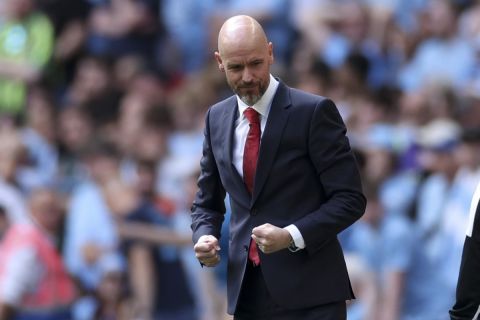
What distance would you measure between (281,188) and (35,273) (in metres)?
7.12

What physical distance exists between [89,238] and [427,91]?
12.0 ft

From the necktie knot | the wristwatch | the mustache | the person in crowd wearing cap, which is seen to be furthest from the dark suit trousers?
the person in crowd wearing cap

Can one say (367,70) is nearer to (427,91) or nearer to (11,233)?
(427,91)

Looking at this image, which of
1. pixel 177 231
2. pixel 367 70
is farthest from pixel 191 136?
pixel 367 70

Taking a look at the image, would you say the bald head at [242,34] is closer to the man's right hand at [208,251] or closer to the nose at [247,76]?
the nose at [247,76]

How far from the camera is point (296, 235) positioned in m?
4.32

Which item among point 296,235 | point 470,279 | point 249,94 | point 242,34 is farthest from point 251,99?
point 470,279

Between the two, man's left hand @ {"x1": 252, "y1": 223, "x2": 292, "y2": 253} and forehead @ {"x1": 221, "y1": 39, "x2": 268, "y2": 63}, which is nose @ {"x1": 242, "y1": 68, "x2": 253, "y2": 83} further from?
man's left hand @ {"x1": 252, "y1": 223, "x2": 292, "y2": 253}

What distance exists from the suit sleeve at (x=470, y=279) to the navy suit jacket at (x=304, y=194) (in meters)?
0.43

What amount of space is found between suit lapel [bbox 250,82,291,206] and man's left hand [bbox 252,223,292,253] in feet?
0.77

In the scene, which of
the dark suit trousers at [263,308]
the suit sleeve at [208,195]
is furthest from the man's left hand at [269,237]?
the suit sleeve at [208,195]

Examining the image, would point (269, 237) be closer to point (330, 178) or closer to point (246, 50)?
point (330, 178)

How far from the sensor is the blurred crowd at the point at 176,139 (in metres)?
9.90

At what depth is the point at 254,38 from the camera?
432 cm
